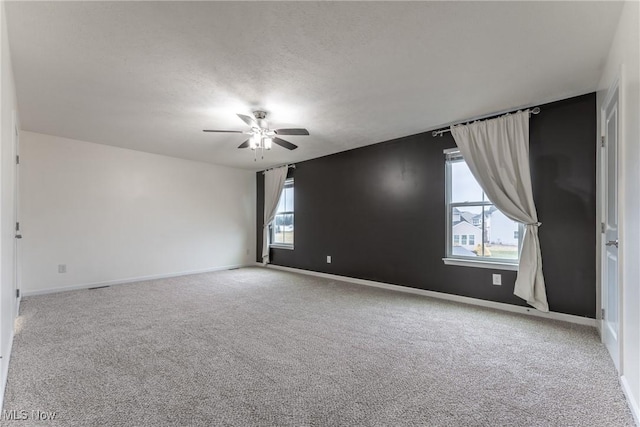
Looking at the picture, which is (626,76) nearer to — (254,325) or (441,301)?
(441,301)

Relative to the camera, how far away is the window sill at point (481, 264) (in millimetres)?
3495

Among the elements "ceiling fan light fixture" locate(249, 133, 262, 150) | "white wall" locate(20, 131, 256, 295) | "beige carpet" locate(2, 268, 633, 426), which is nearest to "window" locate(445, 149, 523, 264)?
"beige carpet" locate(2, 268, 633, 426)

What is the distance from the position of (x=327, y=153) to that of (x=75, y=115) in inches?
144

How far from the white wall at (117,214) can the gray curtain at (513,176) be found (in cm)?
502

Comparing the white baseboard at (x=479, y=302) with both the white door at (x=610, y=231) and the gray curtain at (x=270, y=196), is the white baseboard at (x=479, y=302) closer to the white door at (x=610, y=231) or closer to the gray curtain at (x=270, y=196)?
the white door at (x=610, y=231)

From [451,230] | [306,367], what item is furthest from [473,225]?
[306,367]

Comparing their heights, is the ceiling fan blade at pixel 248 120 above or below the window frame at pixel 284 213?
above

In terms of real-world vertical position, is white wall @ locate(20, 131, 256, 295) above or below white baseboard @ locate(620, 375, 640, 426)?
above

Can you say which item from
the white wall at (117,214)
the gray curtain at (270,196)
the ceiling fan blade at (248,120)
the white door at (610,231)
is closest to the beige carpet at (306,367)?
the white door at (610,231)

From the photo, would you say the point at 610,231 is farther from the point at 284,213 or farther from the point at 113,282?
the point at 113,282

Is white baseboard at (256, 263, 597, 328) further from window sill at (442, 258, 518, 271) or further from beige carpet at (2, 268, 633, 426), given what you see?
window sill at (442, 258, 518, 271)

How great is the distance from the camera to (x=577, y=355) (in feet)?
7.70

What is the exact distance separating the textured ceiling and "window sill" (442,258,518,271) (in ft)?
5.91

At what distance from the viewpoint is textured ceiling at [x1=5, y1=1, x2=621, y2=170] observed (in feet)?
6.19
